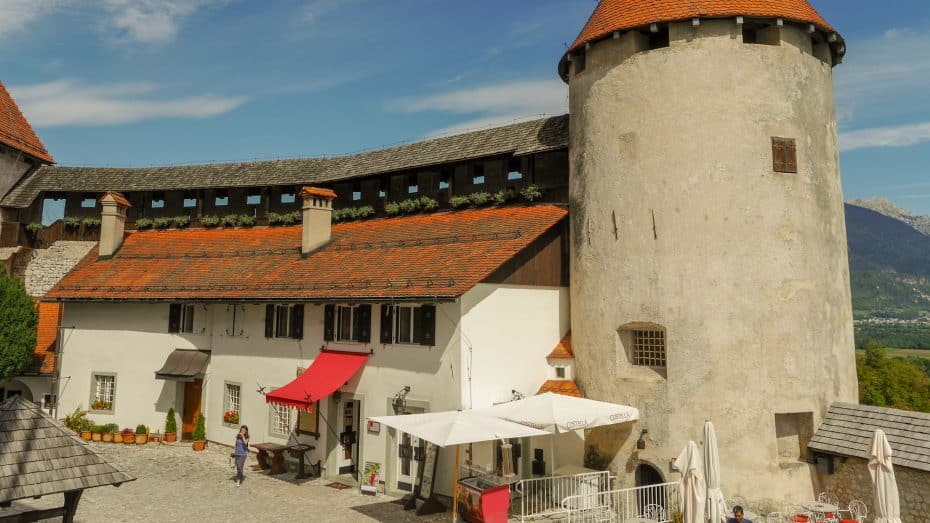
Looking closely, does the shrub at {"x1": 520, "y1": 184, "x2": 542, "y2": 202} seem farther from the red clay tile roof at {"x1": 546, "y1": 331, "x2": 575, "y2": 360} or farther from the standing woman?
the standing woman

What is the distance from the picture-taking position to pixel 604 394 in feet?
56.3

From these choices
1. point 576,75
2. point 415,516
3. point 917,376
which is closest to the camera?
point 415,516

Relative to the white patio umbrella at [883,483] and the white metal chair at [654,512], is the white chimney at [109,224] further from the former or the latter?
the white patio umbrella at [883,483]

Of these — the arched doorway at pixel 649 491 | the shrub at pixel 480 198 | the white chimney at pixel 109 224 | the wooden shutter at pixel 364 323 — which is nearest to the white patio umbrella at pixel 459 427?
the arched doorway at pixel 649 491

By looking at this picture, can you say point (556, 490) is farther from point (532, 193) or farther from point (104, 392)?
point (104, 392)

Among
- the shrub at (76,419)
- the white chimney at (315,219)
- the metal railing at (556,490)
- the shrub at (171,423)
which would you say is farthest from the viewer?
the shrub at (76,419)

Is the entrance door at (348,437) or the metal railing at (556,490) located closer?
the metal railing at (556,490)

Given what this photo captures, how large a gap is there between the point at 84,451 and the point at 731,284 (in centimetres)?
1420

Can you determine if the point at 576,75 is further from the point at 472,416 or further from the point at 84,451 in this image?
the point at 84,451

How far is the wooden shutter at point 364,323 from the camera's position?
19109 mm

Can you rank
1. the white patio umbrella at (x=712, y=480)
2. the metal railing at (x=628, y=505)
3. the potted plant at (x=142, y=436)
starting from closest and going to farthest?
1. the white patio umbrella at (x=712, y=480)
2. the metal railing at (x=628, y=505)
3. the potted plant at (x=142, y=436)

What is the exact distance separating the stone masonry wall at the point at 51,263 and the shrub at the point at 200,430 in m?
11.9

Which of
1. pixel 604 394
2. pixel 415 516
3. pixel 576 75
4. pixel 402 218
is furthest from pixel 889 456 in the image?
pixel 402 218

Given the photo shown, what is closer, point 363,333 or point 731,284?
point 731,284
